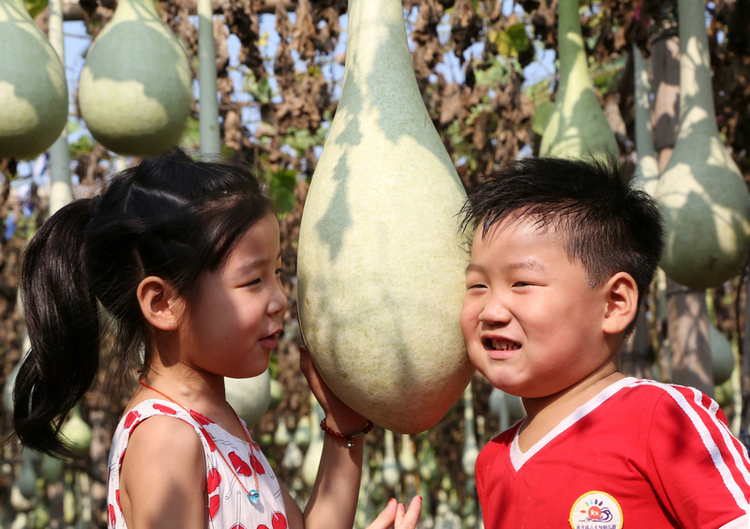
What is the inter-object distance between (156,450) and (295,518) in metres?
0.46

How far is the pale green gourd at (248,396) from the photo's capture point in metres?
1.98

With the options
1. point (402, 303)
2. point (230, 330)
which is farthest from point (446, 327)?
point (230, 330)

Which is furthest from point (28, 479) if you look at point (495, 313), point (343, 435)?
point (495, 313)

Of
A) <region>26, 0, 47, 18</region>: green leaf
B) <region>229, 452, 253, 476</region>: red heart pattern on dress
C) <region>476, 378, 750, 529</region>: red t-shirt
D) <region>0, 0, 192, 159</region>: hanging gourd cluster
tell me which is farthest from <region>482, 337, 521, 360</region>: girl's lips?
<region>26, 0, 47, 18</region>: green leaf

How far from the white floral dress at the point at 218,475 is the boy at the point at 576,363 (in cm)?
45

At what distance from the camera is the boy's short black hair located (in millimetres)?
1412

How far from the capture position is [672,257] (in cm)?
207

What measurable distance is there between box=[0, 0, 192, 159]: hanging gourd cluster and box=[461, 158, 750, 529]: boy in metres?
0.90

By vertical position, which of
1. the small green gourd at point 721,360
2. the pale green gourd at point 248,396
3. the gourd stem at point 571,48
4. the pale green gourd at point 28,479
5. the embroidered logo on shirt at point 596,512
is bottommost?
the pale green gourd at point 28,479

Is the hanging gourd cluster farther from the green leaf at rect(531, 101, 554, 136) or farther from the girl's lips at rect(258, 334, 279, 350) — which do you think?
the green leaf at rect(531, 101, 554, 136)

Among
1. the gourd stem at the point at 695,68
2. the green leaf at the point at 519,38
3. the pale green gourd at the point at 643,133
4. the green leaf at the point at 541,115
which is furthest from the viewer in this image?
the green leaf at the point at 541,115

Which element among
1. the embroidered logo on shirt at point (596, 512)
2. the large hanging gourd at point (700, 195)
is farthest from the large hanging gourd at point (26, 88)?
the large hanging gourd at point (700, 195)

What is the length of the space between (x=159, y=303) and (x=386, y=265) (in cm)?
46

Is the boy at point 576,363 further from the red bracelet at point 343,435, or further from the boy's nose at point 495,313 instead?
the red bracelet at point 343,435
